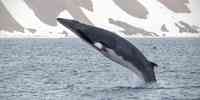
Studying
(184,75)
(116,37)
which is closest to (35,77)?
(184,75)

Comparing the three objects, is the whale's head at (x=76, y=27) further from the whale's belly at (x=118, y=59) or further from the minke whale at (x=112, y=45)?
the whale's belly at (x=118, y=59)

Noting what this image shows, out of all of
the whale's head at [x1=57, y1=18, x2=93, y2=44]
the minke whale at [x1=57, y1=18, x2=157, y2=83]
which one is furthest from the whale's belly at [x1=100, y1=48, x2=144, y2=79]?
the whale's head at [x1=57, y1=18, x2=93, y2=44]

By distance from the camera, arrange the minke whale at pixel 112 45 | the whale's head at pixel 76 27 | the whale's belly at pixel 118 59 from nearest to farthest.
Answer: the whale's head at pixel 76 27
the minke whale at pixel 112 45
the whale's belly at pixel 118 59

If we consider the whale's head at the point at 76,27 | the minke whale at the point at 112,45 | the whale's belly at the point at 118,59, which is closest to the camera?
the whale's head at the point at 76,27

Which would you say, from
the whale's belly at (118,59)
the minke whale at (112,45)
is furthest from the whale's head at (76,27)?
the whale's belly at (118,59)

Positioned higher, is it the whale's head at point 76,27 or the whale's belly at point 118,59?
the whale's head at point 76,27

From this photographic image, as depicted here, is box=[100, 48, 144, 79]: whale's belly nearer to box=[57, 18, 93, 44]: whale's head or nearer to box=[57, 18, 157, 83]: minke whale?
box=[57, 18, 157, 83]: minke whale

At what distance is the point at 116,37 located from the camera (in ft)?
105

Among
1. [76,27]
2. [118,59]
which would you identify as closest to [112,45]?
[118,59]

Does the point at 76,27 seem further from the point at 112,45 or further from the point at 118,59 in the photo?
the point at 118,59

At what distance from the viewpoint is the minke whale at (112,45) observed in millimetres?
30875

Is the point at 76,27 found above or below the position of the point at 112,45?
above

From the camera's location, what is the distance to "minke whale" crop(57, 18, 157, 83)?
30.9m

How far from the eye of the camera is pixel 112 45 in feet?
104
